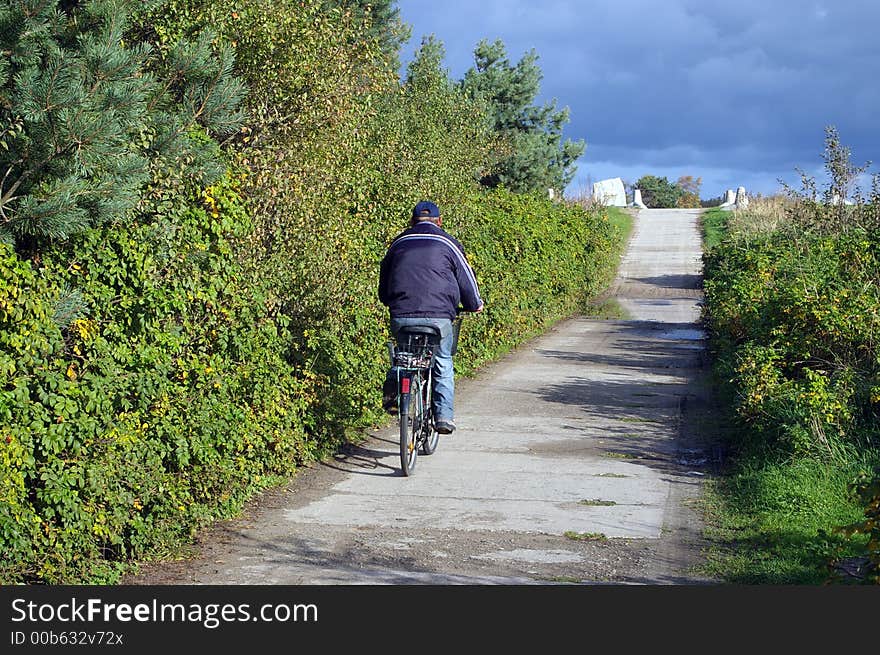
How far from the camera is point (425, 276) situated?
902 cm

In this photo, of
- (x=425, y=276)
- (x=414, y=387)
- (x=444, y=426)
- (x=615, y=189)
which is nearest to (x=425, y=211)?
(x=425, y=276)

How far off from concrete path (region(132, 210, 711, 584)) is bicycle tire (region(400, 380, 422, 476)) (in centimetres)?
14

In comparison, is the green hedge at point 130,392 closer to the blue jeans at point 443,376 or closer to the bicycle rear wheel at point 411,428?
the bicycle rear wheel at point 411,428

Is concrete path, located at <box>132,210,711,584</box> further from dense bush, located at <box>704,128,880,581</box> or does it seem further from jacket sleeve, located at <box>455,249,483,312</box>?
Result: jacket sleeve, located at <box>455,249,483,312</box>

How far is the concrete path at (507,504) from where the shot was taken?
6223 mm

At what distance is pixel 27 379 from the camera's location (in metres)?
5.28

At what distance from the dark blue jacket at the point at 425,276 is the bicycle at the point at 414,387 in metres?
0.19

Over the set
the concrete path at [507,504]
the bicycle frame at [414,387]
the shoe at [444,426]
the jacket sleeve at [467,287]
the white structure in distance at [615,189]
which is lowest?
the concrete path at [507,504]

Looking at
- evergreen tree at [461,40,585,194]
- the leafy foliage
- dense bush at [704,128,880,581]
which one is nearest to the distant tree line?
the leafy foliage

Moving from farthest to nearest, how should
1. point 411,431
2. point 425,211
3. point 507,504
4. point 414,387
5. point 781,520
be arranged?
point 425,211, point 414,387, point 411,431, point 507,504, point 781,520

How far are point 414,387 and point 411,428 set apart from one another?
1.27ft

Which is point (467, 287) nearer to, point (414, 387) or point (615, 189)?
point (414, 387)

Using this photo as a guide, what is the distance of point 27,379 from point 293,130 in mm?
6093

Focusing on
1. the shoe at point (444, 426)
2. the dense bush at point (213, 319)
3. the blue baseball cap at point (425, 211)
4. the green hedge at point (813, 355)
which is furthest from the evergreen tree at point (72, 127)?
the green hedge at point (813, 355)
